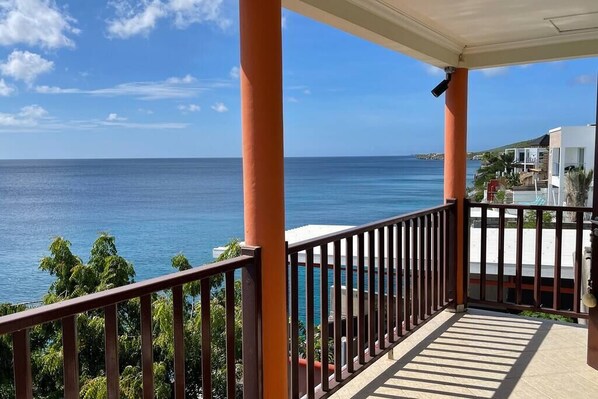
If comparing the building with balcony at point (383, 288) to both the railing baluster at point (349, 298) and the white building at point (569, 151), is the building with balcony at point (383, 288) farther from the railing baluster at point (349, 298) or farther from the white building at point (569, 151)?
the white building at point (569, 151)

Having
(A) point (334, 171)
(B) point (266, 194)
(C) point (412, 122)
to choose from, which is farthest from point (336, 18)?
(A) point (334, 171)

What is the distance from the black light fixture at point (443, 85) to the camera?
4004 mm

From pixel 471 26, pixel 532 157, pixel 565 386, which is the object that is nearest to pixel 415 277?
pixel 565 386

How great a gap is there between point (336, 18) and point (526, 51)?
6.84ft

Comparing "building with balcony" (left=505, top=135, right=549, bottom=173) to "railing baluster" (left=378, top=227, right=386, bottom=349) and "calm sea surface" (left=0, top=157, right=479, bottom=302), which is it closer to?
"calm sea surface" (left=0, top=157, right=479, bottom=302)

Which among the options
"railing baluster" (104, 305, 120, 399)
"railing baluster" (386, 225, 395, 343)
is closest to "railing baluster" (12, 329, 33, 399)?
"railing baluster" (104, 305, 120, 399)

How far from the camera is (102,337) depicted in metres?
6.76

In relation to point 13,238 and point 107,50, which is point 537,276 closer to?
point 13,238

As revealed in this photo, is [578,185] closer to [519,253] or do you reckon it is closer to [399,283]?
[519,253]

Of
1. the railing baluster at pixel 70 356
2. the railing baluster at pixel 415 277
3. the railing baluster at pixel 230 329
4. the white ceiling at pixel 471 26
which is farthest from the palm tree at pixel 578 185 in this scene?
the railing baluster at pixel 70 356

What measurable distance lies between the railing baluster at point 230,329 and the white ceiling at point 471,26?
1.26 metres

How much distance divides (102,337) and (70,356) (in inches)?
235

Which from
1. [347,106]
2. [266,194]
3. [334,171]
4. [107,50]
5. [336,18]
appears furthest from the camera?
[334,171]

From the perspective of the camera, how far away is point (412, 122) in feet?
144
